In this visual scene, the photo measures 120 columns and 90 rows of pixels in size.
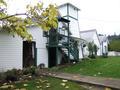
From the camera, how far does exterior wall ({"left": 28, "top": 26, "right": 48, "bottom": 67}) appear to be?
21.1 m

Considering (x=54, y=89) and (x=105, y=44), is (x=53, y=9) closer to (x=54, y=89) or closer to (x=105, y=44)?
(x=54, y=89)

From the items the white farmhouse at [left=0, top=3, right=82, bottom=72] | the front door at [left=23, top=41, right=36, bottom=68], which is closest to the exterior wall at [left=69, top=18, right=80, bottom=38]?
the white farmhouse at [left=0, top=3, right=82, bottom=72]

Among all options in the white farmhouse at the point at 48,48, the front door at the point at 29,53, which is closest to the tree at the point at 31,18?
the white farmhouse at the point at 48,48

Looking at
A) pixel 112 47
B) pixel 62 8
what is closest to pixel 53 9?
pixel 62 8

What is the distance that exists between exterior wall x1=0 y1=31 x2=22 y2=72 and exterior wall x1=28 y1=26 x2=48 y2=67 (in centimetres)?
400

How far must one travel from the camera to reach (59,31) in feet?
71.9

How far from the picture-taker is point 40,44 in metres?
21.3

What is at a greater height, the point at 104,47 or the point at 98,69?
the point at 104,47

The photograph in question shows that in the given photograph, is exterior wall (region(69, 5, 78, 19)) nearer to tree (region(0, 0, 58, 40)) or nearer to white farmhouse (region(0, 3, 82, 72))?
white farmhouse (region(0, 3, 82, 72))

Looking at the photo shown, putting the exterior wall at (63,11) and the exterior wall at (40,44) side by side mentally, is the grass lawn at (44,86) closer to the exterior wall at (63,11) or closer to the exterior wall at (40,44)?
the exterior wall at (40,44)

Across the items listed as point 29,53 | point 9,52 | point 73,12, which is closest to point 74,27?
Result: point 73,12

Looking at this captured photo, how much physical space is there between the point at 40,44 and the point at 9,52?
16.8ft

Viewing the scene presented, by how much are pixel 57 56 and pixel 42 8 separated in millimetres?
10747

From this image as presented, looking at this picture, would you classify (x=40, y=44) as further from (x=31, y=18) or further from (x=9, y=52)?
(x=31, y=18)
